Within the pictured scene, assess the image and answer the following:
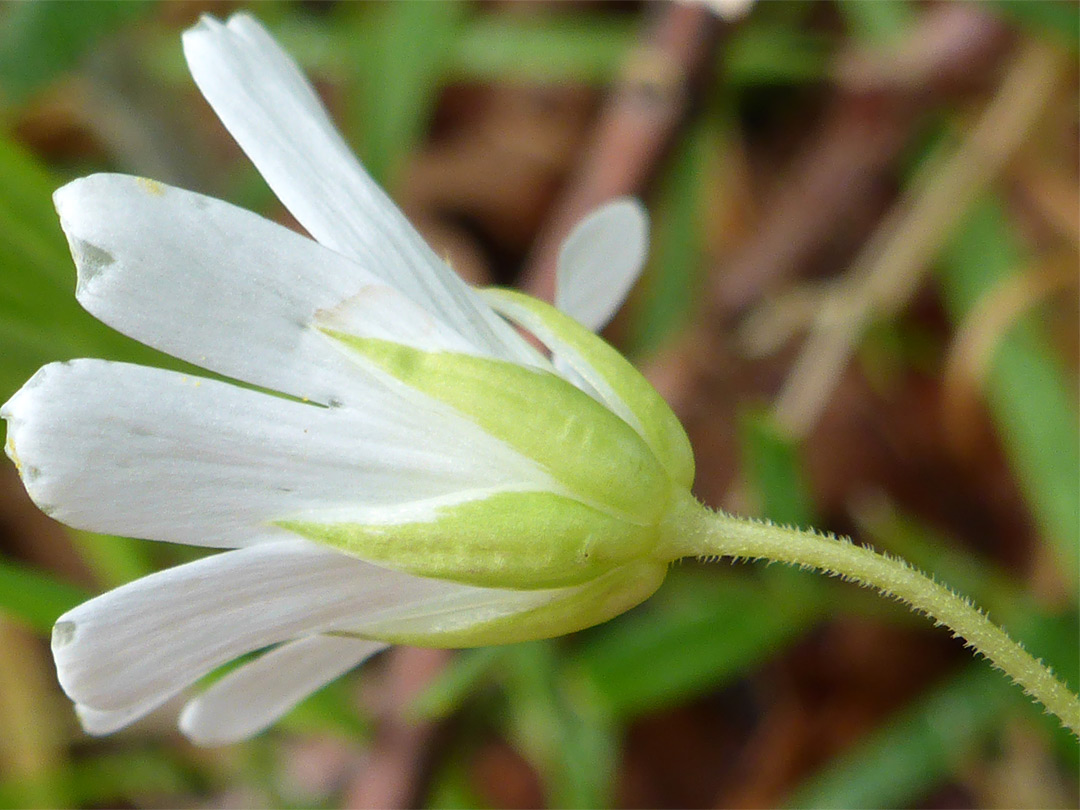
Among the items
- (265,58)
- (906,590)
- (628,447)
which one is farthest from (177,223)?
(906,590)

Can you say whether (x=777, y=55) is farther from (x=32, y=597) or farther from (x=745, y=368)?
(x=32, y=597)

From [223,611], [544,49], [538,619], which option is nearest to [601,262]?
[538,619]

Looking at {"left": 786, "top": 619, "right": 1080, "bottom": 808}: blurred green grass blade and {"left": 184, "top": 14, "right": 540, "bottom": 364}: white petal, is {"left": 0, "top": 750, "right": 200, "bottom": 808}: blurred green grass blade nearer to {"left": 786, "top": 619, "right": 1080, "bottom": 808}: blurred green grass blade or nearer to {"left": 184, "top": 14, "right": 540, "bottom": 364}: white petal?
{"left": 786, "top": 619, "right": 1080, "bottom": 808}: blurred green grass blade

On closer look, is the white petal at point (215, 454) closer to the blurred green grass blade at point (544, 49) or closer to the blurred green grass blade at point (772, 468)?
the blurred green grass blade at point (772, 468)

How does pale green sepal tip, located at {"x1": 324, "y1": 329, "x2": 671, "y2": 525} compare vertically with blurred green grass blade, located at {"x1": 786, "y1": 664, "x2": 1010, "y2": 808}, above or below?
above

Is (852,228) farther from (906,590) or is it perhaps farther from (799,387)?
(906,590)

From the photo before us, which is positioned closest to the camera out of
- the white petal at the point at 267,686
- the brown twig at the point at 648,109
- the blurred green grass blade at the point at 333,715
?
the white petal at the point at 267,686

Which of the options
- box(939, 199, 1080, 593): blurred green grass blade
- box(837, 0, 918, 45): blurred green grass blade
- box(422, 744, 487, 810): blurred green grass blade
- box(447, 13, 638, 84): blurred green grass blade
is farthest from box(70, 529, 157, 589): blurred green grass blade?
box(837, 0, 918, 45): blurred green grass blade

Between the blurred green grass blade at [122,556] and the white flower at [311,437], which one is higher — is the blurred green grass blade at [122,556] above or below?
below

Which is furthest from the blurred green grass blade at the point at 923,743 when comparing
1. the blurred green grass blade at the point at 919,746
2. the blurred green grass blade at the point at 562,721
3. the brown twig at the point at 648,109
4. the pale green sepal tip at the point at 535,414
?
the pale green sepal tip at the point at 535,414
